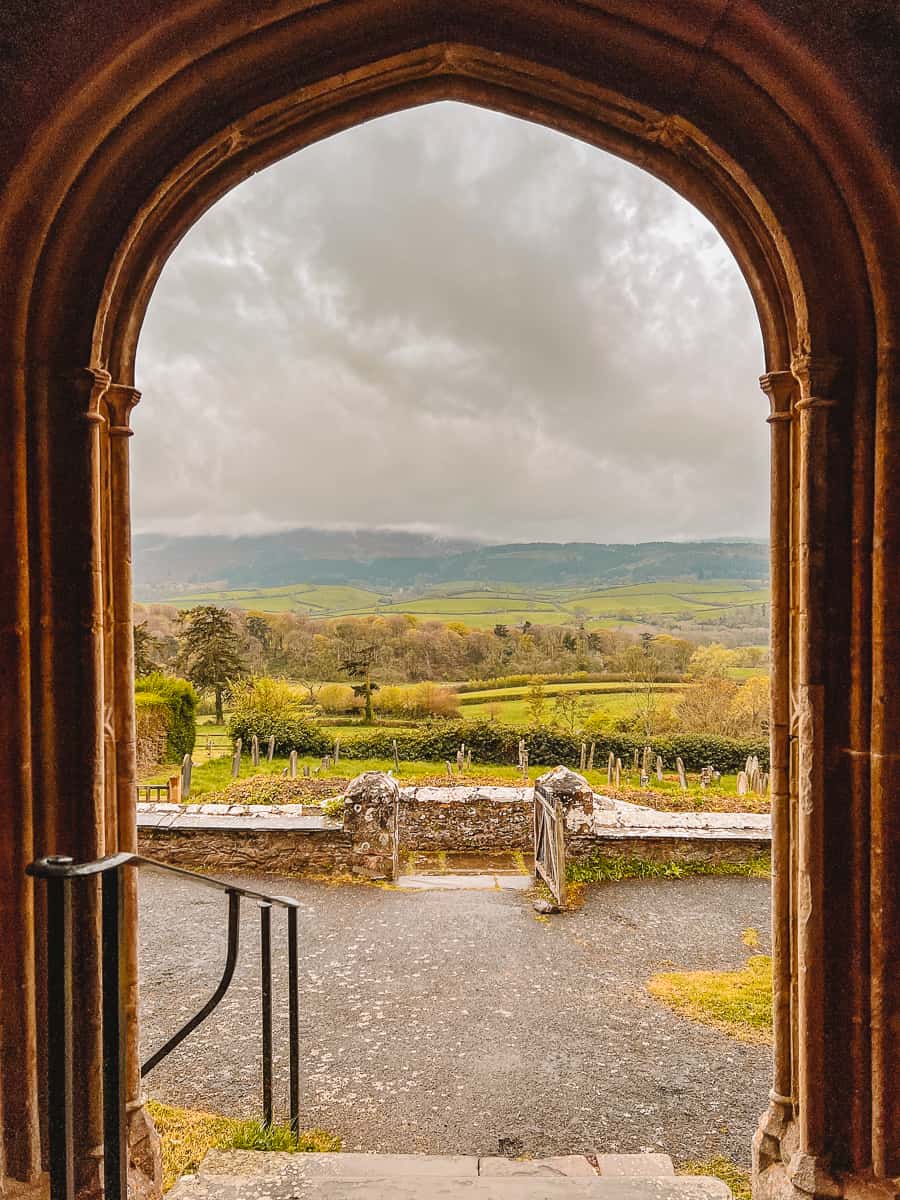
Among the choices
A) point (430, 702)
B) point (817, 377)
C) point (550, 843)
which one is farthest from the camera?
point (430, 702)

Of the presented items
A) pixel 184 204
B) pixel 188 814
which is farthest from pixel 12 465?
pixel 188 814

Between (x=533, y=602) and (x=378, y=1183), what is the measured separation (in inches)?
2155

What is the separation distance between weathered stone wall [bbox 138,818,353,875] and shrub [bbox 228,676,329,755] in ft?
32.7

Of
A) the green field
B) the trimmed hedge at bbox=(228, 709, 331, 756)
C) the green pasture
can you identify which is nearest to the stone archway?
the trimmed hedge at bbox=(228, 709, 331, 756)

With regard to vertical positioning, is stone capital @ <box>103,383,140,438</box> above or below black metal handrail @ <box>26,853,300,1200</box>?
above

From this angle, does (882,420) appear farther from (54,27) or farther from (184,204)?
(54,27)

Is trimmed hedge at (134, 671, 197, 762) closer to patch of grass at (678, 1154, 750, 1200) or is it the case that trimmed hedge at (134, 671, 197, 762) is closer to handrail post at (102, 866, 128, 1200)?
patch of grass at (678, 1154, 750, 1200)

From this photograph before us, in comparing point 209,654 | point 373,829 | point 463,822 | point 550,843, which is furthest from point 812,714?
point 209,654

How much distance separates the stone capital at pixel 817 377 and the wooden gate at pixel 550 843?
221 inches

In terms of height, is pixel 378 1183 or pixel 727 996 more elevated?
pixel 378 1183

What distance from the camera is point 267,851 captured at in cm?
808

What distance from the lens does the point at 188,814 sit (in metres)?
8.70

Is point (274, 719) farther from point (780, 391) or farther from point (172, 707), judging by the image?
point (780, 391)

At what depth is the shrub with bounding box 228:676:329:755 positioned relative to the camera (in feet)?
61.8
